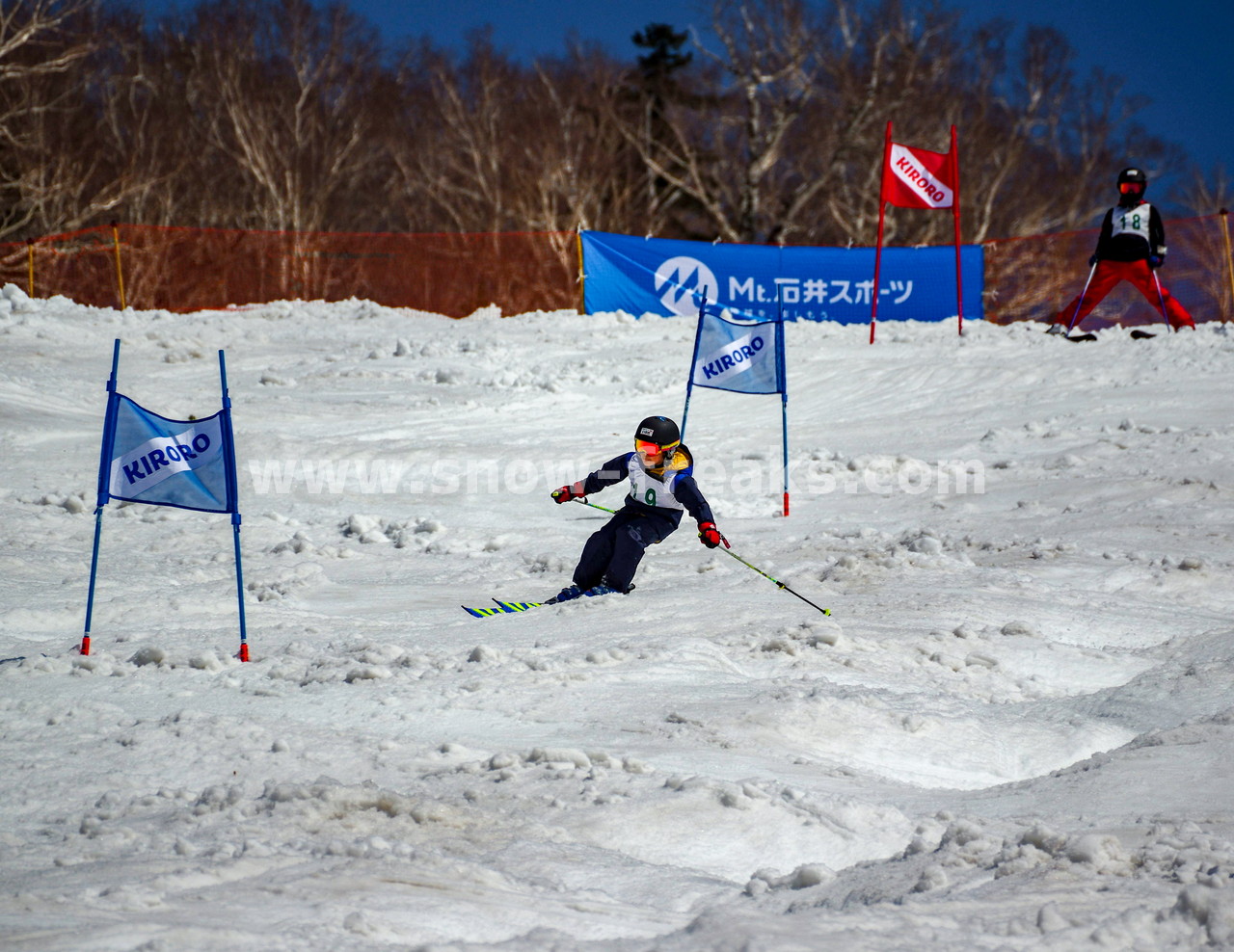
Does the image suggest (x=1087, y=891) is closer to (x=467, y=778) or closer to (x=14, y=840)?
(x=467, y=778)

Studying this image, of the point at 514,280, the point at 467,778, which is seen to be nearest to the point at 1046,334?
the point at 514,280

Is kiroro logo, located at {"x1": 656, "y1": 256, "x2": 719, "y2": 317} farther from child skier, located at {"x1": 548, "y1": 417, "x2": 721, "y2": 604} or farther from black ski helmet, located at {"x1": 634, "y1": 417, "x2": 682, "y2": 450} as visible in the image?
black ski helmet, located at {"x1": 634, "y1": 417, "x2": 682, "y2": 450}

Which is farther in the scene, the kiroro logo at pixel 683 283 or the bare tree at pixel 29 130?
the bare tree at pixel 29 130

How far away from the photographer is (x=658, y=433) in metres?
7.47

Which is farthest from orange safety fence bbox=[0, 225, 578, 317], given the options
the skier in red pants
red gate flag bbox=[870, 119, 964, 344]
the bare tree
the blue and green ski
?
the blue and green ski

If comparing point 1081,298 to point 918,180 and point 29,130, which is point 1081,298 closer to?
point 918,180

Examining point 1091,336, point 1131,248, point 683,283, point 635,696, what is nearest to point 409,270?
point 683,283

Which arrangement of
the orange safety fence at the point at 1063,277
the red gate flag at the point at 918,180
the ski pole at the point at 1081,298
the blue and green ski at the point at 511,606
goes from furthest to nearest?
the orange safety fence at the point at 1063,277 → the red gate flag at the point at 918,180 → the ski pole at the point at 1081,298 → the blue and green ski at the point at 511,606

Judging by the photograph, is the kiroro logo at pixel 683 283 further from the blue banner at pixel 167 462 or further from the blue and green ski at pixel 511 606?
the blue banner at pixel 167 462

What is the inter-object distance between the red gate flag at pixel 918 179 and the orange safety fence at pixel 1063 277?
3351mm

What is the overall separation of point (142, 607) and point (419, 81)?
36.5 meters

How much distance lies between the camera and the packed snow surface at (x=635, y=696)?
3084 millimetres

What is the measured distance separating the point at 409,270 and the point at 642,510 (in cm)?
1419

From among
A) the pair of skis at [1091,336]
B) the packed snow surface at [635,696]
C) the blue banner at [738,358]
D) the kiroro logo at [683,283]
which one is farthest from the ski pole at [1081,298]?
the blue banner at [738,358]
